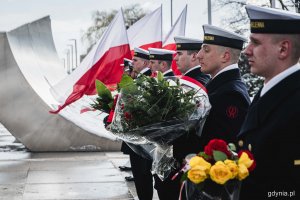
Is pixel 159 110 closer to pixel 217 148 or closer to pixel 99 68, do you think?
pixel 217 148

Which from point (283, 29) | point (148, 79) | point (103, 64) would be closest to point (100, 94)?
point (148, 79)

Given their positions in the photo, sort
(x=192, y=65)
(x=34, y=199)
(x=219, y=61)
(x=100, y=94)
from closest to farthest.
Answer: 1. (x=219, y=61)
2. (x=100, y=94)
3. (x=192, y=65)
4. (x=34, y=199)

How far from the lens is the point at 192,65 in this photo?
579cm

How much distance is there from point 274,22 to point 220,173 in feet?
2.76

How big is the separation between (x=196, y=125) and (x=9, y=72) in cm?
Result: 1033

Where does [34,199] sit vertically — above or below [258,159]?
below

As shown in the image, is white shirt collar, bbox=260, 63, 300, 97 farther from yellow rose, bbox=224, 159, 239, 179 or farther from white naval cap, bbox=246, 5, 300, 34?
yellow rose, bbox=224, 159, 239, 179

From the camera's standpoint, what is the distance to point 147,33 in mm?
12117

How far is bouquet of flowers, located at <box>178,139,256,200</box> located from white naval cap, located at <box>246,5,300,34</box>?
2.09 ft

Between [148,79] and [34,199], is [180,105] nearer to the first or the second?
[148,79]

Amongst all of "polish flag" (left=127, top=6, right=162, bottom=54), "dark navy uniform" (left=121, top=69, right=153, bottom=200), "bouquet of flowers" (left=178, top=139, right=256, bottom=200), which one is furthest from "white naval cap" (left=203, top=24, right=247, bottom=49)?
"polish flag" (left=127, top=6, right=162, bottom=54)

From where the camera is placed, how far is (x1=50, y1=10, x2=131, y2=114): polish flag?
8883 mm

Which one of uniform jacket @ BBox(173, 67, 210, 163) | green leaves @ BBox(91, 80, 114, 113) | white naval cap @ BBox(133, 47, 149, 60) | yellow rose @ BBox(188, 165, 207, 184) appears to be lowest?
white naval cap @ BBox(133, 47, 149, 60)

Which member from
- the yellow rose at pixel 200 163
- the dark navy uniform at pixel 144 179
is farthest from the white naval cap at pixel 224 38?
the dark navy uniform at pixel 144 179
